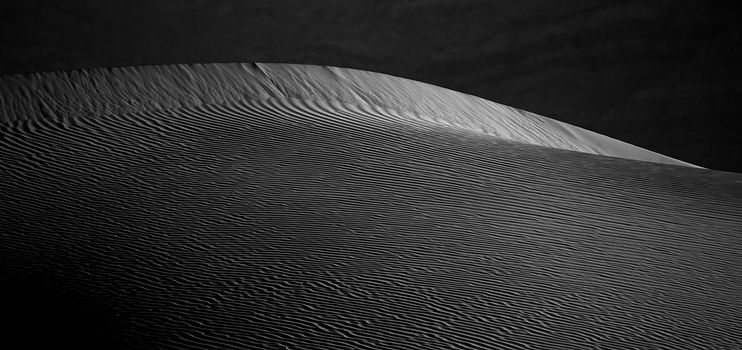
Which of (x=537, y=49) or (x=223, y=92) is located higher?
(x=537, y=49)

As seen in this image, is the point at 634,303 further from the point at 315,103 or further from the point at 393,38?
the point at 393,38

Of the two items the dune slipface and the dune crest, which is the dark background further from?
the dune slipface

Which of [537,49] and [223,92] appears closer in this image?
[223,92]

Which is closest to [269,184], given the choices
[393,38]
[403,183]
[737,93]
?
[403,183]

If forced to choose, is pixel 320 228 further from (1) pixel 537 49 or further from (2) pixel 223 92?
(1) pixel 537 49

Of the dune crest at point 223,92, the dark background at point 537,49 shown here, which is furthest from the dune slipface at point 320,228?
the dark background at point 537,49

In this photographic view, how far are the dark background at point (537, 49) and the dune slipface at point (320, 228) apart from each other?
1.95 metres

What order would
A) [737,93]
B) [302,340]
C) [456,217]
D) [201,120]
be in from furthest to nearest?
[737,93], [201,120], [456,217], [302,340]

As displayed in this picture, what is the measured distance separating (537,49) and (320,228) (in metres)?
2.24

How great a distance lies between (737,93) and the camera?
2.58 m

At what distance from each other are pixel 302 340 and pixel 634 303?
0.13m

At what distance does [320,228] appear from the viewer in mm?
440

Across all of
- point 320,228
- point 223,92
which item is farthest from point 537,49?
point 320,228

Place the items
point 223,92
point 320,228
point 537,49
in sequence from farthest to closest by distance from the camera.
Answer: point 537,49 < point 223,92 < point 320,228
